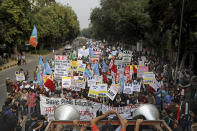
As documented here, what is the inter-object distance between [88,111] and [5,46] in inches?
1261

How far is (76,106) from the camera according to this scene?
26.4 ft

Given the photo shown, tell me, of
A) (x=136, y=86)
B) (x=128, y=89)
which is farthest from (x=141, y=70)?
(x=128, y=89)

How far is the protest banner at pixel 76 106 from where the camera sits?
26.3 ft

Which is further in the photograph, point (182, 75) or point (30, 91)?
point (182, 75)

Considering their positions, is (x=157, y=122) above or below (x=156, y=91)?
above

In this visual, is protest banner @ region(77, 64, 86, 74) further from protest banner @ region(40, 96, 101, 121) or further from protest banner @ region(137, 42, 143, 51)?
protest banner @ region(137, 42, 143, 51)

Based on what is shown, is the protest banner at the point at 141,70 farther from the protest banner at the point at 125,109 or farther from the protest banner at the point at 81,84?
the protest banner at the point at 125,109

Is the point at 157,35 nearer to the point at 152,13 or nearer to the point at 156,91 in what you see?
the point at 152,13

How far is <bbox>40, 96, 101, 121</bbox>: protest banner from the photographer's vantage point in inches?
315

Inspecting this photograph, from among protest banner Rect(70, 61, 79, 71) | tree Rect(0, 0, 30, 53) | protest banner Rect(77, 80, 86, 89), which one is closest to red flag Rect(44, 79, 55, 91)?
protest banner Rect(77, 80, 86, 89)

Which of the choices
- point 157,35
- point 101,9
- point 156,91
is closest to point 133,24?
point 157,35

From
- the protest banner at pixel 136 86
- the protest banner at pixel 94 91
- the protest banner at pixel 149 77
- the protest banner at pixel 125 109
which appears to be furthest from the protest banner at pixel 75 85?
the protest banner at pixel 149 77

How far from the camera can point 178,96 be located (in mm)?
9453

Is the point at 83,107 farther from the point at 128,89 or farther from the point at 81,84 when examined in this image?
the point at 128,89
